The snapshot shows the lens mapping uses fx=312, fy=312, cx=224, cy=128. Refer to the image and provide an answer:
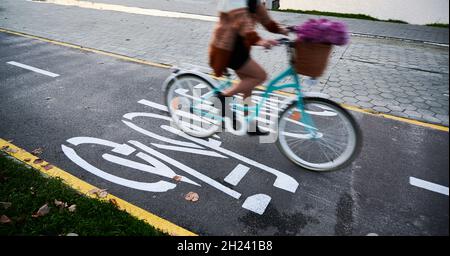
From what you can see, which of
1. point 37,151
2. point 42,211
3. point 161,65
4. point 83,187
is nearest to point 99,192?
point 83,187

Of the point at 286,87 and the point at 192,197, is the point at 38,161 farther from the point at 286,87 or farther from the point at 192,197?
the point at 286,87

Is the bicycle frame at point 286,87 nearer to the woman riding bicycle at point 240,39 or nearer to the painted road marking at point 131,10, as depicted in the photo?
the woman riding bicycle at point 240,39

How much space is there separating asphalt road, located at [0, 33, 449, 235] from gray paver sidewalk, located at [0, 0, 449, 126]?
899 millimetres

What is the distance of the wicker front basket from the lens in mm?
2877

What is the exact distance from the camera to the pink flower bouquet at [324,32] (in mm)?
2779

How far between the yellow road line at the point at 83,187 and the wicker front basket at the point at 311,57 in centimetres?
193

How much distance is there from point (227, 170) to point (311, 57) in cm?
168

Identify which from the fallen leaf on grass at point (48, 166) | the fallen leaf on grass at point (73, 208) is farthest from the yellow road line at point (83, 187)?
the fallen leaf on grass at point (73, 208)

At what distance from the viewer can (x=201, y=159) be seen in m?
4.03

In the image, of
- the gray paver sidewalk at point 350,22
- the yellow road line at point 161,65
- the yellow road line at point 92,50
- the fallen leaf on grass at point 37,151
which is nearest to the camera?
the fallen leaf on grass at point 37,151

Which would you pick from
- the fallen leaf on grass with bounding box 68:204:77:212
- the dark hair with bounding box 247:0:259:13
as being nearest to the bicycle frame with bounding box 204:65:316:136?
the dark hair with bounding box 247:0:259:13
